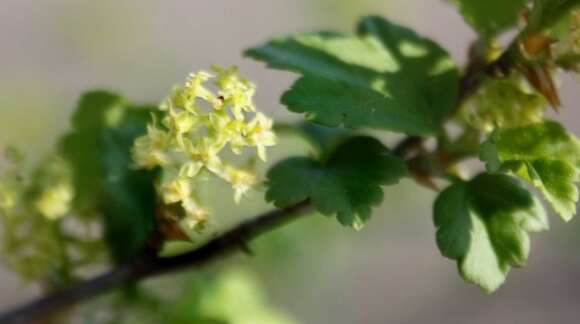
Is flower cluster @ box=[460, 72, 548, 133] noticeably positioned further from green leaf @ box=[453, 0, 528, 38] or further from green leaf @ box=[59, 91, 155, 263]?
green leaf @ box=[59, 91, 155, 263]

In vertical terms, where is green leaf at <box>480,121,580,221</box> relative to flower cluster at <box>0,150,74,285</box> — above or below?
above

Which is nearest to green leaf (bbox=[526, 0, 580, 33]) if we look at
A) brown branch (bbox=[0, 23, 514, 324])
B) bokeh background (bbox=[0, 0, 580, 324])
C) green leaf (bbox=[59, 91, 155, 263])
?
brown branch (bbox=[0, 23, 514, 324])

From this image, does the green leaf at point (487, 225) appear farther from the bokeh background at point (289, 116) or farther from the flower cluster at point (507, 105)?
the bokeh background at point (289, 116)

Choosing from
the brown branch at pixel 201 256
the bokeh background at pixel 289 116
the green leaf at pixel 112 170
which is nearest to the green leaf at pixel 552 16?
the brown branch at pixel 201 256

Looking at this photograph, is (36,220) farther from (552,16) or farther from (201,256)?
(552,16)

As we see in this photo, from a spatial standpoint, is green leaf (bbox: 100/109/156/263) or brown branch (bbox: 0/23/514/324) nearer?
brown branch (bbox: 0/23/514/324)

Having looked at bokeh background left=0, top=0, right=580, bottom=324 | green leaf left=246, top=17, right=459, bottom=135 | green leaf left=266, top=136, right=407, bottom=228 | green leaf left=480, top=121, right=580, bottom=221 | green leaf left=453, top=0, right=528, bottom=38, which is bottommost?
bokeh background left=0, top=0, right=580, bottom=324

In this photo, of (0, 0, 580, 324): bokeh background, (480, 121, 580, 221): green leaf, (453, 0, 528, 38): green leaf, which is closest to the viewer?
(480, 121, 580, 221): green leaf

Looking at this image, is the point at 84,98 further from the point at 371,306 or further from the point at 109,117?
the point at 371,306
